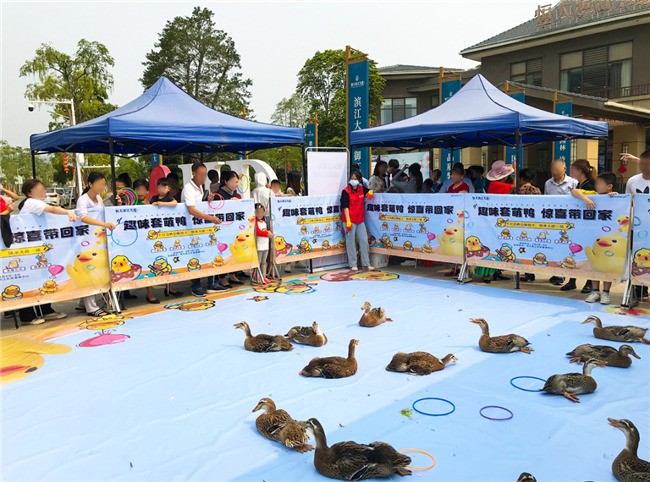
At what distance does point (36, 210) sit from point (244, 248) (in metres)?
A: 3.04

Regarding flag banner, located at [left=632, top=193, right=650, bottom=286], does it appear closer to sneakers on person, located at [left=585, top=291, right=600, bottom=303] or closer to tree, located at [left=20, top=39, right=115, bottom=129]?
sneakers on person, located at [left=585, top=291, right=600, bottom=303]

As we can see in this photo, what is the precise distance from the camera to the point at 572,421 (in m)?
3.61

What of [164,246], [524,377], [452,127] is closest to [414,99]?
[452,127]

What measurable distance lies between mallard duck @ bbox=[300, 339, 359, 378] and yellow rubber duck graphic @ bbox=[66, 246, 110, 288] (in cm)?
360

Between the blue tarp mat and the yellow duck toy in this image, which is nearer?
the blue tarp mat

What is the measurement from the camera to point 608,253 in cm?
669

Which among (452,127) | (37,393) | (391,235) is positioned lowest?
(37,393)

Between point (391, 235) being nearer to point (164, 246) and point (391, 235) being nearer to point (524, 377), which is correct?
point (164, 246)

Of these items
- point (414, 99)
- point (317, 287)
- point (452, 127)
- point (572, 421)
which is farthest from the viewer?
point (414, 99)

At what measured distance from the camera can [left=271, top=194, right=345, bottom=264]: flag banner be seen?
875cm

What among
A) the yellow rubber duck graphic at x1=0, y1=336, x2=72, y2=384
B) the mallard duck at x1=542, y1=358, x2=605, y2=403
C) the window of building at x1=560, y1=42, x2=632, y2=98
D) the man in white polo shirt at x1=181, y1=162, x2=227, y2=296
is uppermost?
the window of building at x1=560, y1=42, x2=632, y2=98

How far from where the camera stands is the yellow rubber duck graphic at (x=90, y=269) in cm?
657

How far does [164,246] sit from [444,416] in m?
4.91

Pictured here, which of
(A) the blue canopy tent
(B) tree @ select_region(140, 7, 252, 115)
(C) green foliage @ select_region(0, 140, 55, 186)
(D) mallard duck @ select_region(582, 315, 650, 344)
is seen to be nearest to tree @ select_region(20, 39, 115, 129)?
(B) tree @ select_region(140, 7, 252, 115)
